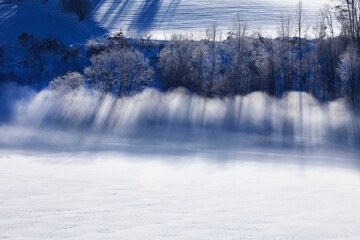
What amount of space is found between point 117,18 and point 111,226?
172 ft

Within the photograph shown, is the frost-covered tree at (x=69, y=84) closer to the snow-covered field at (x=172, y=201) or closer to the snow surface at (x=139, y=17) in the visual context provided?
the snow-covered field at (x=172, y=201)

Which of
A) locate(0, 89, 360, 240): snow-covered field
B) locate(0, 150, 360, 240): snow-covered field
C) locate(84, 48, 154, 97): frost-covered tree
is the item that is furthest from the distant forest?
locate(0, 150, 360, 240): snow-covered field

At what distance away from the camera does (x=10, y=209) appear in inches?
169

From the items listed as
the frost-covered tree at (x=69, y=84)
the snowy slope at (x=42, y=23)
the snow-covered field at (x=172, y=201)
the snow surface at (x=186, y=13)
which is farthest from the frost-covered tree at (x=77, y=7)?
the snow-covered field at (x=172, y=201)

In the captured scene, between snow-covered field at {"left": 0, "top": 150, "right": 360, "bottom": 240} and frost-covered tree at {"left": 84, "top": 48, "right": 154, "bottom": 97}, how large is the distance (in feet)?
62.8

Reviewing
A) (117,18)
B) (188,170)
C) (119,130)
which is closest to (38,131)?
(119,130)

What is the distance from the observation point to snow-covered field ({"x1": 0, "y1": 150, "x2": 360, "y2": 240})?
3.68 metres

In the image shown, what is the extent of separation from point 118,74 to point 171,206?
2296 centimetres

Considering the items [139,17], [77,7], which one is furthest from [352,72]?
[77,7]

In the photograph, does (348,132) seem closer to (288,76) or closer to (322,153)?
(322,153)

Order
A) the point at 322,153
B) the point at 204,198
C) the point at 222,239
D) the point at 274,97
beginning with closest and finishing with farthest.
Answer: the point at 222,239, the point at 204,198, the point at 322,153, the point at 274,97

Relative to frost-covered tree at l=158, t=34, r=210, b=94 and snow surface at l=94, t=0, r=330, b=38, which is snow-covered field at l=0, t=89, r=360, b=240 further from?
snow surface at l=94, t=0, r=330, b=38

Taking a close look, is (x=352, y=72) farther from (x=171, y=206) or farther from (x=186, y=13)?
(x=186, y=13)

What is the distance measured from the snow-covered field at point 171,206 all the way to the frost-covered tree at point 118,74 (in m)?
19.1
